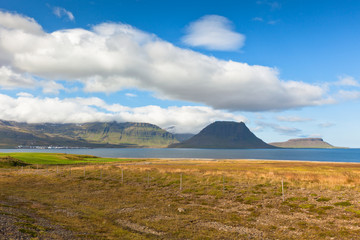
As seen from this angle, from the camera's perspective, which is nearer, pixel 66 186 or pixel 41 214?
pixel 41 214

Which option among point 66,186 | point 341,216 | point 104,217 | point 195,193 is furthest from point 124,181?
point 341,216

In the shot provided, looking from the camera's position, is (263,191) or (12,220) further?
(263,191)

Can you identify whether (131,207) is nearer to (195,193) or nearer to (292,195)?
(195,193)

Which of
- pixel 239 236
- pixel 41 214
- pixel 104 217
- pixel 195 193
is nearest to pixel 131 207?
pixel 104 217

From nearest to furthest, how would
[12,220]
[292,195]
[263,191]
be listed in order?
[12,220], [292,195], [263,191]

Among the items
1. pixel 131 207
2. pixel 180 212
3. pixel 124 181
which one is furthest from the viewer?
pixel 124 181

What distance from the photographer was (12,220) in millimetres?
20188

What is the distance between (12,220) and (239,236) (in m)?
18.9

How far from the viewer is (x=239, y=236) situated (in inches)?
807

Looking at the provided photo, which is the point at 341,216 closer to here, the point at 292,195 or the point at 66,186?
the point at 292,195

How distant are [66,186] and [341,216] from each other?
44.8 metres

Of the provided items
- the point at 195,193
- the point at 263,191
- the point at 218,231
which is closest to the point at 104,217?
the point at 218,231

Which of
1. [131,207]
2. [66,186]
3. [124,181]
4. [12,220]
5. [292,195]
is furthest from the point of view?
[124,181]

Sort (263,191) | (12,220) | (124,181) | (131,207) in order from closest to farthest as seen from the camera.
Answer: (12,220) < (131,207) < (263,191) < (124,181)
